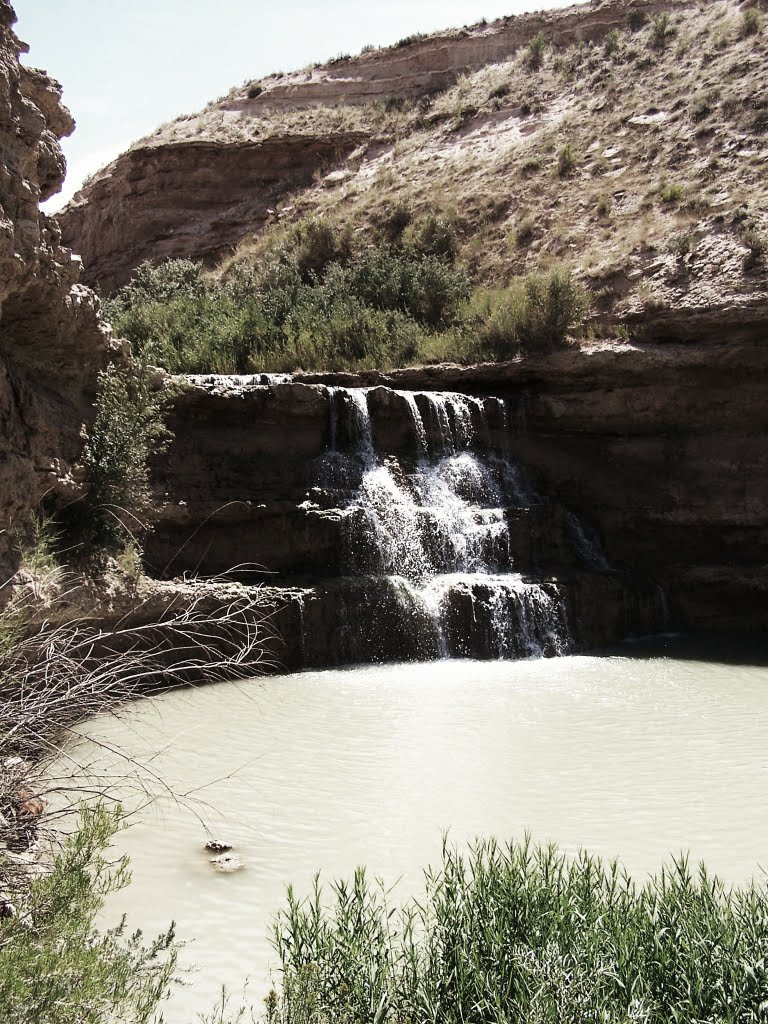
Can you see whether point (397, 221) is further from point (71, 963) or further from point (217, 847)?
point (71, 963)

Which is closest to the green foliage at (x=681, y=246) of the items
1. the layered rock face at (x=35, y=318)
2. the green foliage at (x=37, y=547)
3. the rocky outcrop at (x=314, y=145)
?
the rocky outcrop at (x=314, y=145)

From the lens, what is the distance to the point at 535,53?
30344 mm

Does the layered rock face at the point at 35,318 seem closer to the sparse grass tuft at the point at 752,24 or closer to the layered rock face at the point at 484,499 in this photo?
the layered rock face at the point at 484,499

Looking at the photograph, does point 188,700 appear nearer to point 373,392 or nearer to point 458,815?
point 458,815

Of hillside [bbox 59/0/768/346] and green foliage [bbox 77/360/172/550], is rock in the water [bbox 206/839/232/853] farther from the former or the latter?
hillside [bbox 59/0/768/346]

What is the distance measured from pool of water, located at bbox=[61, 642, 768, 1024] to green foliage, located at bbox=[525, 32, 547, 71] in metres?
26.0

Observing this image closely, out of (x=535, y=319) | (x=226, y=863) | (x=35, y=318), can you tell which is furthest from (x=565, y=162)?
(x=226, y=863)

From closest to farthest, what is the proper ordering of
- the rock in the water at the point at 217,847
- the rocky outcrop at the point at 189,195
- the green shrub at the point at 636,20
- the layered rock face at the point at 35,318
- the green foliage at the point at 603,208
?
the rock in the water at the point at 217,847 → the layered rock face at the point at 35,318 → the green foliage at the point at 603,208 → the rocky outcrop at the point at 189,195 → the green shrub at the point at 636,20

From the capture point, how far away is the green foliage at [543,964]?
3240 millimetres

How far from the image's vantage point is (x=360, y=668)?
1163cm

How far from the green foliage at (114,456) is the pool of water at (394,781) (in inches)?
82.7

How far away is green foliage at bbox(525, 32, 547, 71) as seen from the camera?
98.5ft

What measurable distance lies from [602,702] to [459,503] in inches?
219

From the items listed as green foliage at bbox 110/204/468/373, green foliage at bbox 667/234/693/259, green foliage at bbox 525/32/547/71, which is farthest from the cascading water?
green foliage at bbox 525/32/547/71
